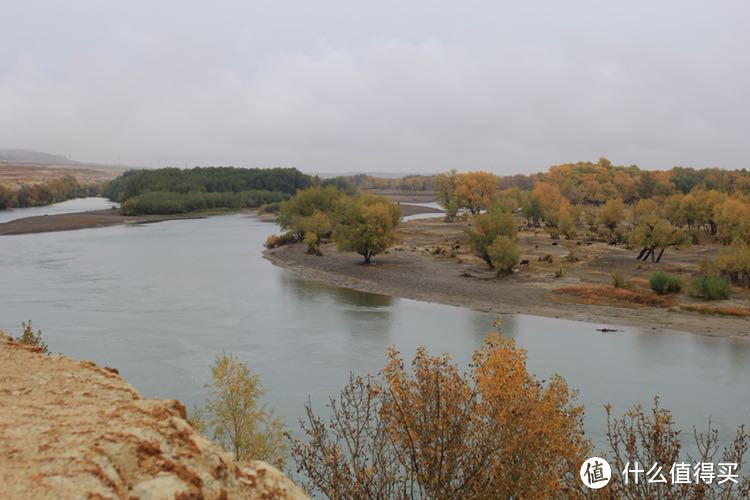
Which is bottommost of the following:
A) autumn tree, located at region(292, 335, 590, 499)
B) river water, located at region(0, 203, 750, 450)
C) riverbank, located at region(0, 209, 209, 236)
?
river water, located at region(0, 203, 750, 450)

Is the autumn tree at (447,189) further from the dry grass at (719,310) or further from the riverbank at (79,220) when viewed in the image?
the dry grass at (719,310)

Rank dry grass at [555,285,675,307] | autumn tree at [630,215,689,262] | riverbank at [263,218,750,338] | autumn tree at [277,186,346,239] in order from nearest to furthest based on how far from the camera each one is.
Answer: riverbank at [263,218,750,338] → dry grass at [555,285,675,307] → autumn tree at [630,215,689,262] → autumn tree at [277,186,346,239]

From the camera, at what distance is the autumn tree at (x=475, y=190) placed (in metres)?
86.5

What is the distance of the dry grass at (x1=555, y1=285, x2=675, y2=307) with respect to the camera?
108 feet

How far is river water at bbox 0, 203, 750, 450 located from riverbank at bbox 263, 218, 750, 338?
1.65m

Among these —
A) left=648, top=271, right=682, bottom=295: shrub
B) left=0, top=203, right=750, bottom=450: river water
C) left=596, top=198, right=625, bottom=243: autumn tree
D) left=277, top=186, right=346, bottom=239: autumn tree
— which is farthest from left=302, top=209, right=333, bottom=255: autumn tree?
left=596, top=198, right=625, bottom=243: autumn tree

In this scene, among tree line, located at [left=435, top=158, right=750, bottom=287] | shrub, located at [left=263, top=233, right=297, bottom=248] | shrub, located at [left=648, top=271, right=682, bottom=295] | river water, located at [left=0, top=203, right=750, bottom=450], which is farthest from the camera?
shrub, located at [left=263, top=233, right=297, bottom=248]

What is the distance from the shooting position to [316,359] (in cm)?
2258

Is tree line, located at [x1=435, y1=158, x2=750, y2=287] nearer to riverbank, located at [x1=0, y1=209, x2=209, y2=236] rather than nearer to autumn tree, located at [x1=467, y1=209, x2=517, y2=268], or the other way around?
autumn tree, located at [x1=467, y1=209, x2=517, y2=268]

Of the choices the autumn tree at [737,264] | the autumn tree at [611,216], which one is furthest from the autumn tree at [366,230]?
the autumn tree at [611,216]

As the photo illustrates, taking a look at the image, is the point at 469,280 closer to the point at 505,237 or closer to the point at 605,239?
the point at 505,237

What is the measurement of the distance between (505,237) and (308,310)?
52.9 feet

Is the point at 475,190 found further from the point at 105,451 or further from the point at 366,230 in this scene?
the point at 105,451

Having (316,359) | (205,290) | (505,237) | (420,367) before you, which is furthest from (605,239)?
(420,367)
